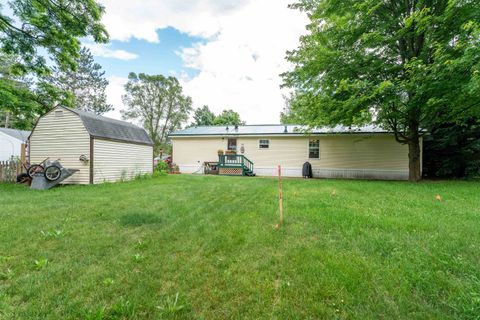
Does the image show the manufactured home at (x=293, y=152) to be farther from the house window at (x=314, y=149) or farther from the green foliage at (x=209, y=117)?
the green foliage at (x=209, y=117)

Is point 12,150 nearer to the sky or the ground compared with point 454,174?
nearer to the sky

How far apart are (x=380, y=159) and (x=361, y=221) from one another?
12300 millimetres

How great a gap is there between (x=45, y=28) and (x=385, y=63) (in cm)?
1430

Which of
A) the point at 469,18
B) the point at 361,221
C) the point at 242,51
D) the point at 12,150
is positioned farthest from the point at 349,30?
the point at 12,150

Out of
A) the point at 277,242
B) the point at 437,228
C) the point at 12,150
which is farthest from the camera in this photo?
the point at 12,150

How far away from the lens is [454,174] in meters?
13.1

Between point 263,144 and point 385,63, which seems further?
point 263,144

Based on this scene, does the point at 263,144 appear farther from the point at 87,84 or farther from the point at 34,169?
the point at 87,84

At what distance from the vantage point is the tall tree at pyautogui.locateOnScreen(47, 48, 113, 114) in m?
26.2

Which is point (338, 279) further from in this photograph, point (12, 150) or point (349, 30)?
point (12, 150)

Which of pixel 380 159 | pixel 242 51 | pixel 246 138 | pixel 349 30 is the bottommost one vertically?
pixel 380 159

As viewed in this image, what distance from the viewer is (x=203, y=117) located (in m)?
36.9

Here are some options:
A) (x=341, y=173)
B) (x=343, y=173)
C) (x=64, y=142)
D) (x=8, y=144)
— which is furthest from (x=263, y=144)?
(x=8, y=144)

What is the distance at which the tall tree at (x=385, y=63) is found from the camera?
7.80 meters
